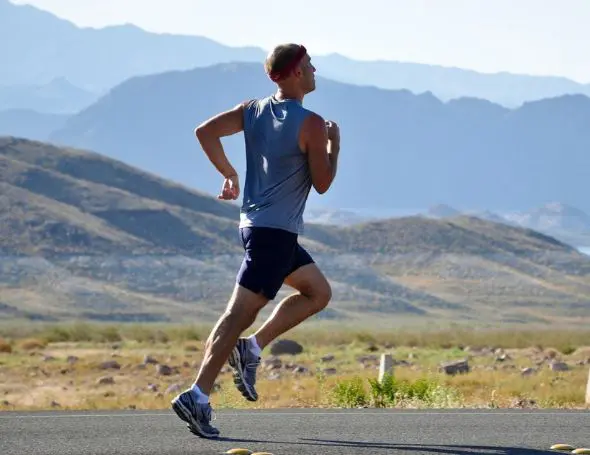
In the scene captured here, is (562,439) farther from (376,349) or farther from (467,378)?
(376,349)

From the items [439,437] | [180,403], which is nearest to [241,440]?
[180,403]

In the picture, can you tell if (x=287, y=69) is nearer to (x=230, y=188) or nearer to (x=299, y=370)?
(x=230, y=188)

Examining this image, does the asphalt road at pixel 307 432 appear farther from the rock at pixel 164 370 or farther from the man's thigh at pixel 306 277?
the rock at pixel 164 370

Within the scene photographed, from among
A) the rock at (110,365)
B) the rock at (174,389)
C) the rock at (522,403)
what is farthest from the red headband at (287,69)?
the rock at (110,365)

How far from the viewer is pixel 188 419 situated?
7414 millimetres

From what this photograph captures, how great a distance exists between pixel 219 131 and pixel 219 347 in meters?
1.13

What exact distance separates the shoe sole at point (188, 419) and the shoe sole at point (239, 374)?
29cm

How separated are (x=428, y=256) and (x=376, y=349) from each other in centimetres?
6126

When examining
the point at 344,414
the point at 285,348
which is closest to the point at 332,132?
the point at 344,414

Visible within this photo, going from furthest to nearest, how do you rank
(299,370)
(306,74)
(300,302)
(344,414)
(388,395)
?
(299,370), (388,395), (344,414), (300,302), (306,74)

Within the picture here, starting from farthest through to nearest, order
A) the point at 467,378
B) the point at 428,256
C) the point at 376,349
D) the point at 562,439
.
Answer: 1. the point at 428,256
2. the point at 376,349
3. the point at 467,378
4. the point at 562,439

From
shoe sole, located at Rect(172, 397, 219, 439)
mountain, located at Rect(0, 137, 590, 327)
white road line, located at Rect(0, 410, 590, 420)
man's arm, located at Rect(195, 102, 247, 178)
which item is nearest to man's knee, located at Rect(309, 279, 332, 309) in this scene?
man's arm, located at Rect(195, 102, 247, 178)

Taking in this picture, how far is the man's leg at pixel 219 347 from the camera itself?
741cm

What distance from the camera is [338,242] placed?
11638 cm
